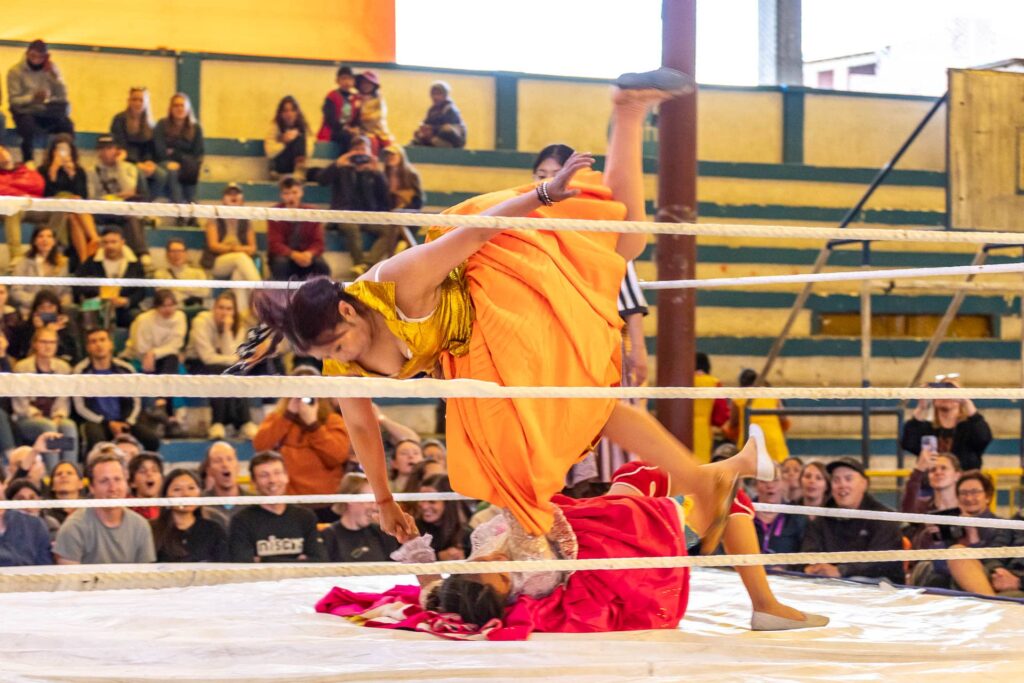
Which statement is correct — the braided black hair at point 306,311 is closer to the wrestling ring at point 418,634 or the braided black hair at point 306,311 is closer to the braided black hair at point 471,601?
the wrestling ring at point 418,634

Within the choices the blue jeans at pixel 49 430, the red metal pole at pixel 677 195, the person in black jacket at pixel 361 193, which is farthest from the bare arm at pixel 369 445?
the person in black jacket at pixel 361 193

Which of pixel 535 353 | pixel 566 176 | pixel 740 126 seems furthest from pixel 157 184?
pixel 566 176

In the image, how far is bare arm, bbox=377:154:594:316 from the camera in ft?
6.59

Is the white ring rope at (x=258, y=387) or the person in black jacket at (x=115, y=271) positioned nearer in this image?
the white ring rope at (x=258, y=387)

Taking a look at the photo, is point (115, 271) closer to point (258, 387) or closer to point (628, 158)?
point (628, 158)

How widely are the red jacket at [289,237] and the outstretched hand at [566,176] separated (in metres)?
4.13

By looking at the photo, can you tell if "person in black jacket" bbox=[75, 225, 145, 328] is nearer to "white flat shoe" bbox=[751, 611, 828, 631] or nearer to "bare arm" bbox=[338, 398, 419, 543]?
"bare arm" bbox=[338, 398, 419, 543]

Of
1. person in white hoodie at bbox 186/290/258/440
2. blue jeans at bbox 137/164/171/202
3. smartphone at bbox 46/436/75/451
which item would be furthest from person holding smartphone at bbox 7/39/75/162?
smartphone at bbox 46/436/75/451

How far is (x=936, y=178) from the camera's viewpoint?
8.01m

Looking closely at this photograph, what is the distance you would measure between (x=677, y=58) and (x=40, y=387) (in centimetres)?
243

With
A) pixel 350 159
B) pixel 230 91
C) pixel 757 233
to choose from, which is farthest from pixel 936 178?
pixel 757 233

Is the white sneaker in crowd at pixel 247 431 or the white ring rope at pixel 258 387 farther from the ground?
the white ring rope at pixel 258 387

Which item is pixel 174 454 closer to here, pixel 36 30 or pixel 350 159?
pixel 350 159

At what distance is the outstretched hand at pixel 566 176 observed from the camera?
78.0 inches
